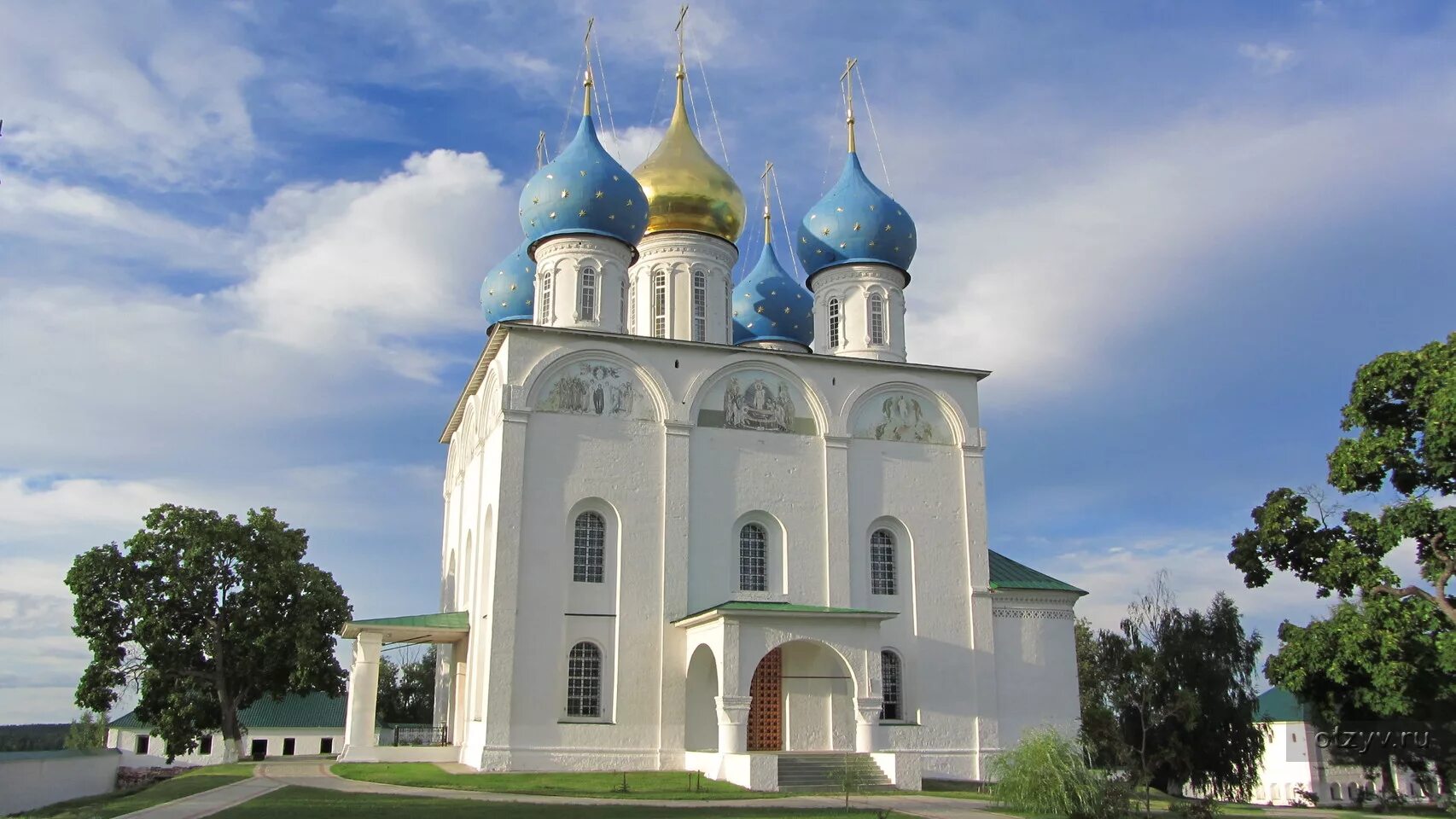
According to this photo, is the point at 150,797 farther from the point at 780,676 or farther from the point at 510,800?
the point at 780,676

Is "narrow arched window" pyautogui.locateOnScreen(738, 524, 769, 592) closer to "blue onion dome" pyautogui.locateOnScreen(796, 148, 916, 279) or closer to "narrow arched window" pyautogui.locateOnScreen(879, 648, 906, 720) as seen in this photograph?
"narrow arched window" pyautogui.locateOnScreen(879, 648, 906, 720)

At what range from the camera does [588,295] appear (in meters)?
21.7

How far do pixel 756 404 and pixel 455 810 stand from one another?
1015cm

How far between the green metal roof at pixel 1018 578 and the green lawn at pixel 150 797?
1331 cm

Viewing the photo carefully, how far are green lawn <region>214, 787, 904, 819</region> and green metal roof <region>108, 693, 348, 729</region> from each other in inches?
958

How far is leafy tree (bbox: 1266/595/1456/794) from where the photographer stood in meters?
16.2

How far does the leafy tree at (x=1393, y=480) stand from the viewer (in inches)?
643

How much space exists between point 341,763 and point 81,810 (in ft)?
17.6

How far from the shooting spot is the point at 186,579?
24.4 meters

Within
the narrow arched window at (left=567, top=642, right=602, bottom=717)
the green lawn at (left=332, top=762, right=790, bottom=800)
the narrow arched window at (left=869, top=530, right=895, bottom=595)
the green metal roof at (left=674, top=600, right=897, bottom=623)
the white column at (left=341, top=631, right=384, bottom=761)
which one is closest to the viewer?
the green lawn at (left=332, top=762, right=790, bottom=800)

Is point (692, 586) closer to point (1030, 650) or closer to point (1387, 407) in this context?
point (1030, 650)

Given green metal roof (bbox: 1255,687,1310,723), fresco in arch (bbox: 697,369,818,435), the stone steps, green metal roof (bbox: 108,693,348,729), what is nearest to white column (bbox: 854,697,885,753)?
the stone steps

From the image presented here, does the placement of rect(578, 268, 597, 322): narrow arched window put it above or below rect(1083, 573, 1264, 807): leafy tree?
above

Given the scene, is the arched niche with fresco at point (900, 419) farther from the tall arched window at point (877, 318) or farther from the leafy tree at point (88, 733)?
the leafy tree at point (88, 733)
